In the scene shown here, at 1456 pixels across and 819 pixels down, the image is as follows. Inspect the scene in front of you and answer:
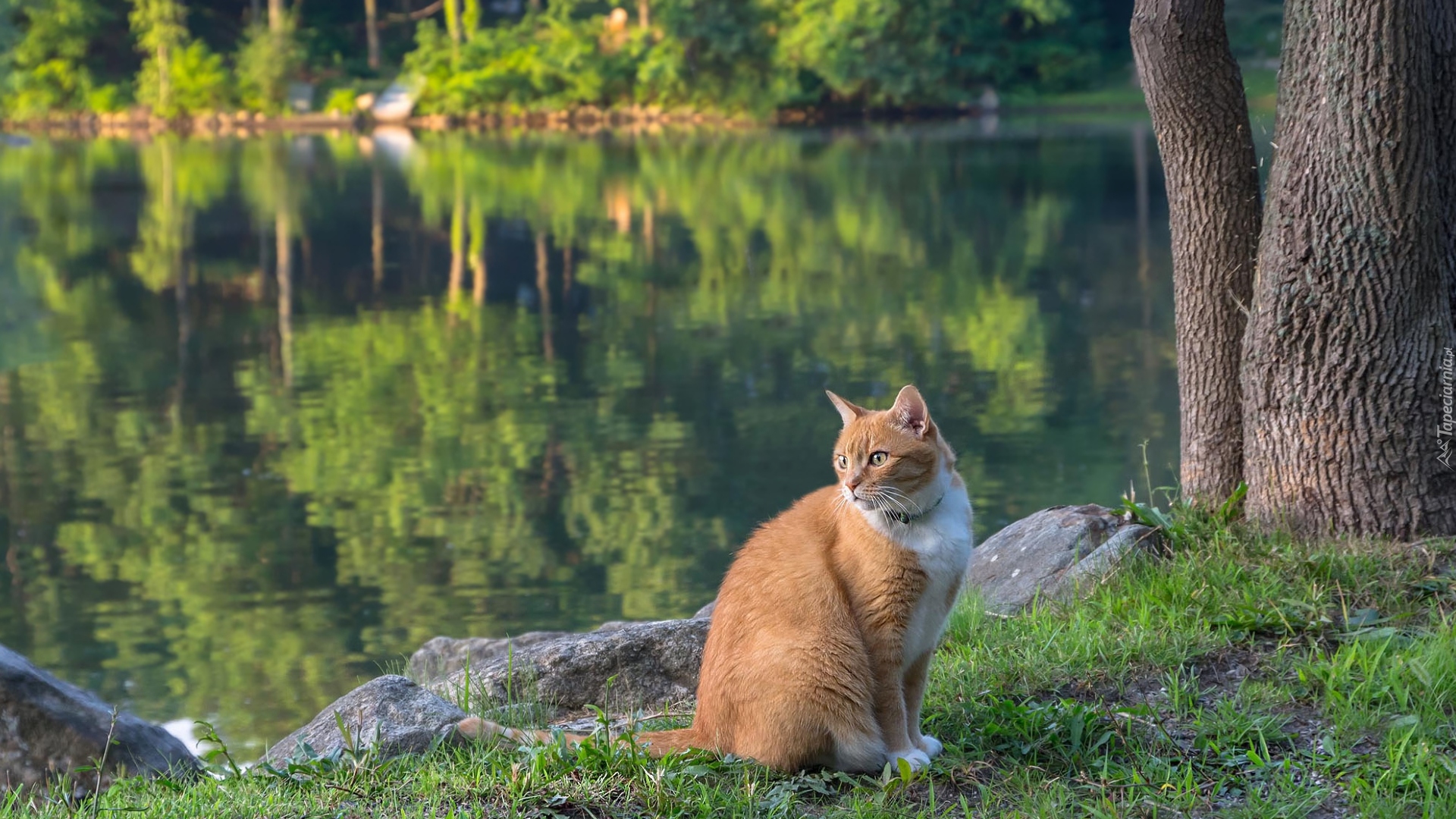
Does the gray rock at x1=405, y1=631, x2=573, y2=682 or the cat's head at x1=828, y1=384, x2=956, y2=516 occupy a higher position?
the cat's head at x1=828, y1=384, x2=956, y2=516

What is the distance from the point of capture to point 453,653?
25.1ft

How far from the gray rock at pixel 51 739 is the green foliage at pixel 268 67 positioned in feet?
179

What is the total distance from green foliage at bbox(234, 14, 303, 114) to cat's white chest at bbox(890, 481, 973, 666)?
55811mm

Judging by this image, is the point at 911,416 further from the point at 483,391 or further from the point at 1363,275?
the point at 483,391

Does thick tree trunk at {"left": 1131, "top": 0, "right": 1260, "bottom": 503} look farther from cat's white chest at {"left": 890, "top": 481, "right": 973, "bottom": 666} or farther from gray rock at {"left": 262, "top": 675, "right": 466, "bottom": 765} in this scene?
gray rock at {"left": 262, "top": 675, "right": 466, "bottom": 765}

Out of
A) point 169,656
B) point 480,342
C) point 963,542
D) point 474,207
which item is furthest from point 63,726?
point 474,207

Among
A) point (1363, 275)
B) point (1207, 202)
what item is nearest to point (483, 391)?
point (1207, 202)

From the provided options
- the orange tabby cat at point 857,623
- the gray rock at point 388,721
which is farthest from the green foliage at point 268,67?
the orange tabby cat at point 857,623

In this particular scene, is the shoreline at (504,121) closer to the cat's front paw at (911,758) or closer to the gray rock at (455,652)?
the gray rock at (455,652)

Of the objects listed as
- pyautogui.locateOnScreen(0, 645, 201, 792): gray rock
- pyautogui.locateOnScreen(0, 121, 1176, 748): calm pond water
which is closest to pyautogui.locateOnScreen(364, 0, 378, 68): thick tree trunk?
pyautogui.locateOnScreen(0, 121, 1176, 748): calm pond water

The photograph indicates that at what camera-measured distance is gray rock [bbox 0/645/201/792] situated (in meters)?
4.65

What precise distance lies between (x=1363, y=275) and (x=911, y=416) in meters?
2.19

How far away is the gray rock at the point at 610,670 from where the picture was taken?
18.2ft

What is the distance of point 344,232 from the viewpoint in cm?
2856
